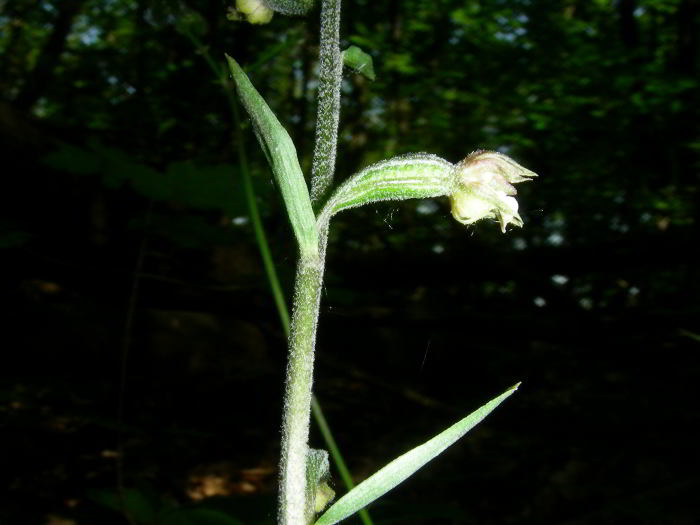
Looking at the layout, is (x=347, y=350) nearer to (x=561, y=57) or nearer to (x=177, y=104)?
(x=177, y=104)

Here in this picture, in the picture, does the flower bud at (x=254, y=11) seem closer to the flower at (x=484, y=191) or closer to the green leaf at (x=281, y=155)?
the green leaf at (x=281, y=155)

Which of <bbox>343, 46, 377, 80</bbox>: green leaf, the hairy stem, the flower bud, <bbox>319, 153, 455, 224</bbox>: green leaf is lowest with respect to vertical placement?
<bbox>319, 153, 455, 224</bbox>: green leaf

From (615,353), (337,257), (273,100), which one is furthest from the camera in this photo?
(273,100)

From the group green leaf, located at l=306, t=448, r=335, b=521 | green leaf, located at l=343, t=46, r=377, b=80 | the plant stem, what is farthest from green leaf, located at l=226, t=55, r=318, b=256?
green leaf, located at l=306, t=448, r=335, b=521

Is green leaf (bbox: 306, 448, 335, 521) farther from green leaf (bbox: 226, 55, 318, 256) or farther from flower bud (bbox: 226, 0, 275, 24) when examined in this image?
flower bud (bbox: 226, 0, 275, 24)

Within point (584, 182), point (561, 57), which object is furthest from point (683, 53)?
point (584, 182)

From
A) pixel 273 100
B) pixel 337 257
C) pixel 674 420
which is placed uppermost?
pixel 273 100

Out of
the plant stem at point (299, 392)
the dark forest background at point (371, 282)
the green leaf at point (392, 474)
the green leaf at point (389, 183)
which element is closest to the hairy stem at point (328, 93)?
the green leaf at point (389, 183)
